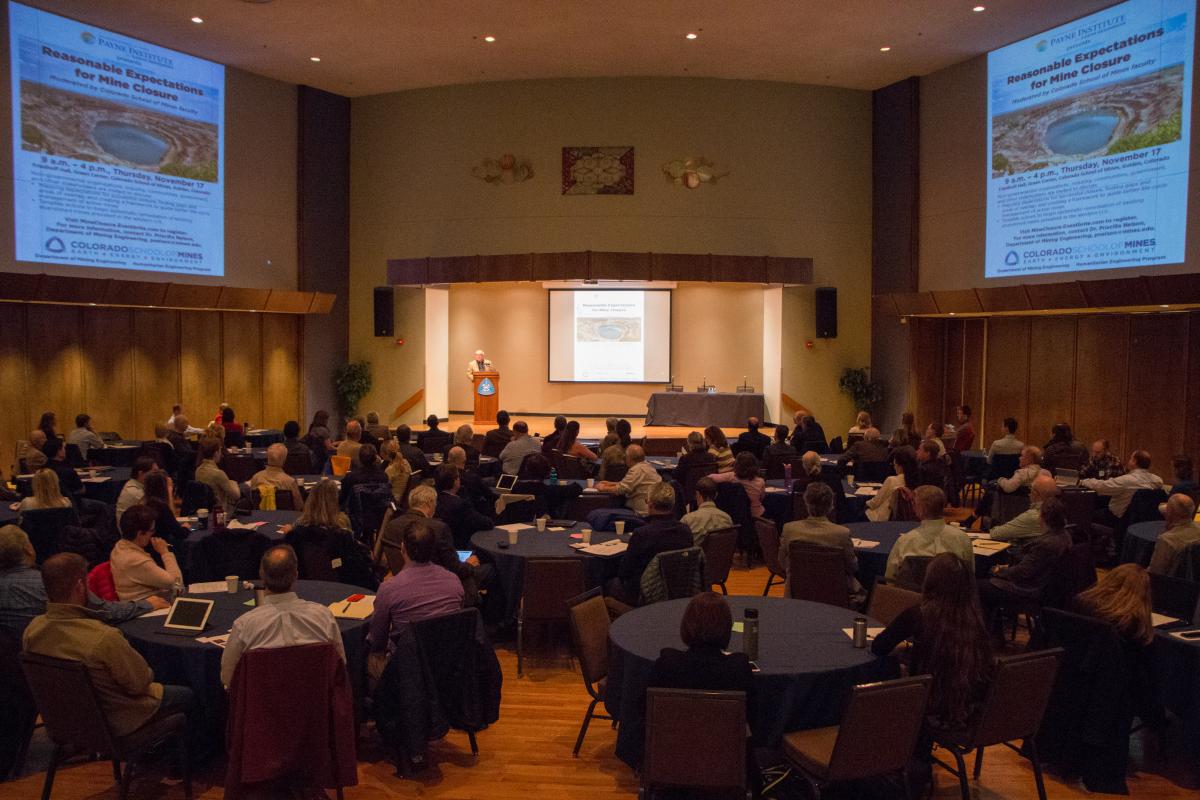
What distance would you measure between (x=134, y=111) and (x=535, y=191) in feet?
22.3

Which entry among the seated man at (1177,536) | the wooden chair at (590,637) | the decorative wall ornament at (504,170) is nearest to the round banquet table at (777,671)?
the wooden chair at (590,637)

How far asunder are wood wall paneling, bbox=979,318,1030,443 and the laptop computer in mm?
14059

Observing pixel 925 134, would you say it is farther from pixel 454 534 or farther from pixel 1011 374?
pixel 454 534

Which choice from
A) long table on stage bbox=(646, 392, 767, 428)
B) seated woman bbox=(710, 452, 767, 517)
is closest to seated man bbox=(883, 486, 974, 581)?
seated woman bbox=(710, 452, 767, 517)

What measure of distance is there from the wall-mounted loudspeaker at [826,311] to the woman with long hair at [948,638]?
14.5 meters

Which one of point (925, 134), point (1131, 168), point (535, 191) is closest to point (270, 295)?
point (535, 191)

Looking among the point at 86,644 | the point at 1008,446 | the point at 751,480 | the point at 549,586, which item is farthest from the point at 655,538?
the point at 1008,446

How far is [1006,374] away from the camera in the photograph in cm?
1641

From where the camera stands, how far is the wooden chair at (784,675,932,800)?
3.81 m

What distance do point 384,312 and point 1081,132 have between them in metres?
12.3

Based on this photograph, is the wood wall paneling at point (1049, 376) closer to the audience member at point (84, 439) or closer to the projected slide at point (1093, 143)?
the projected slide at point (1093, 143)

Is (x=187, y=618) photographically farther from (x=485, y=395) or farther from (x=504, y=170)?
(x=504, y=170)

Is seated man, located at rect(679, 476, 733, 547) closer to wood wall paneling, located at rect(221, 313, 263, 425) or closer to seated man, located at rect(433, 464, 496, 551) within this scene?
seated man, located at rect(433, 464, 496, 551)

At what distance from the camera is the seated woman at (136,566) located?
5.22m
